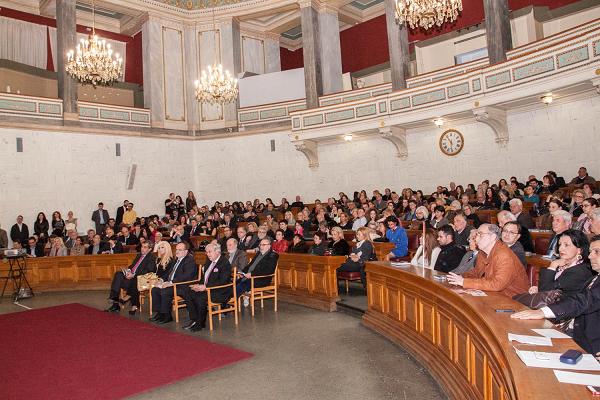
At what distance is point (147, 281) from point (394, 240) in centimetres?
387

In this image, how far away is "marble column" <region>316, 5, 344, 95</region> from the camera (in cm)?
1636

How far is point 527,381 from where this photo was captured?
1924 mm

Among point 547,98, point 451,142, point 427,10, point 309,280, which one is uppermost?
point 427,10

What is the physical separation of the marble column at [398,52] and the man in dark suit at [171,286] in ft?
30.4

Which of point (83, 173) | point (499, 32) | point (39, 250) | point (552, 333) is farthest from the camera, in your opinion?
point (83, 173)

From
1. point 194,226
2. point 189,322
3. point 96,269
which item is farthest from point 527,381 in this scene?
point 194,226

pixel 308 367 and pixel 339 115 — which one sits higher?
pixel 339 115

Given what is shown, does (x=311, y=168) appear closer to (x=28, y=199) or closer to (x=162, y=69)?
(x=162, y=69)

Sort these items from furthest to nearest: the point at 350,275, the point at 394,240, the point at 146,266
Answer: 1. the point at 394,240
2. the point at 146,266
3. the point at 350,275

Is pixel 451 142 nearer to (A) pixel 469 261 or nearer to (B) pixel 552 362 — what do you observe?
(A) pixel 469 261

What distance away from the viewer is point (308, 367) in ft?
14.8

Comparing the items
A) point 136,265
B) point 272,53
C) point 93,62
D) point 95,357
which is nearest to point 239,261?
point 136,265

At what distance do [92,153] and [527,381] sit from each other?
14.4 meters

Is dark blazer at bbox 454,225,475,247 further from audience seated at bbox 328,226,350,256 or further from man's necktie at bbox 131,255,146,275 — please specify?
man's necktie at bbox 131,255,146,275
